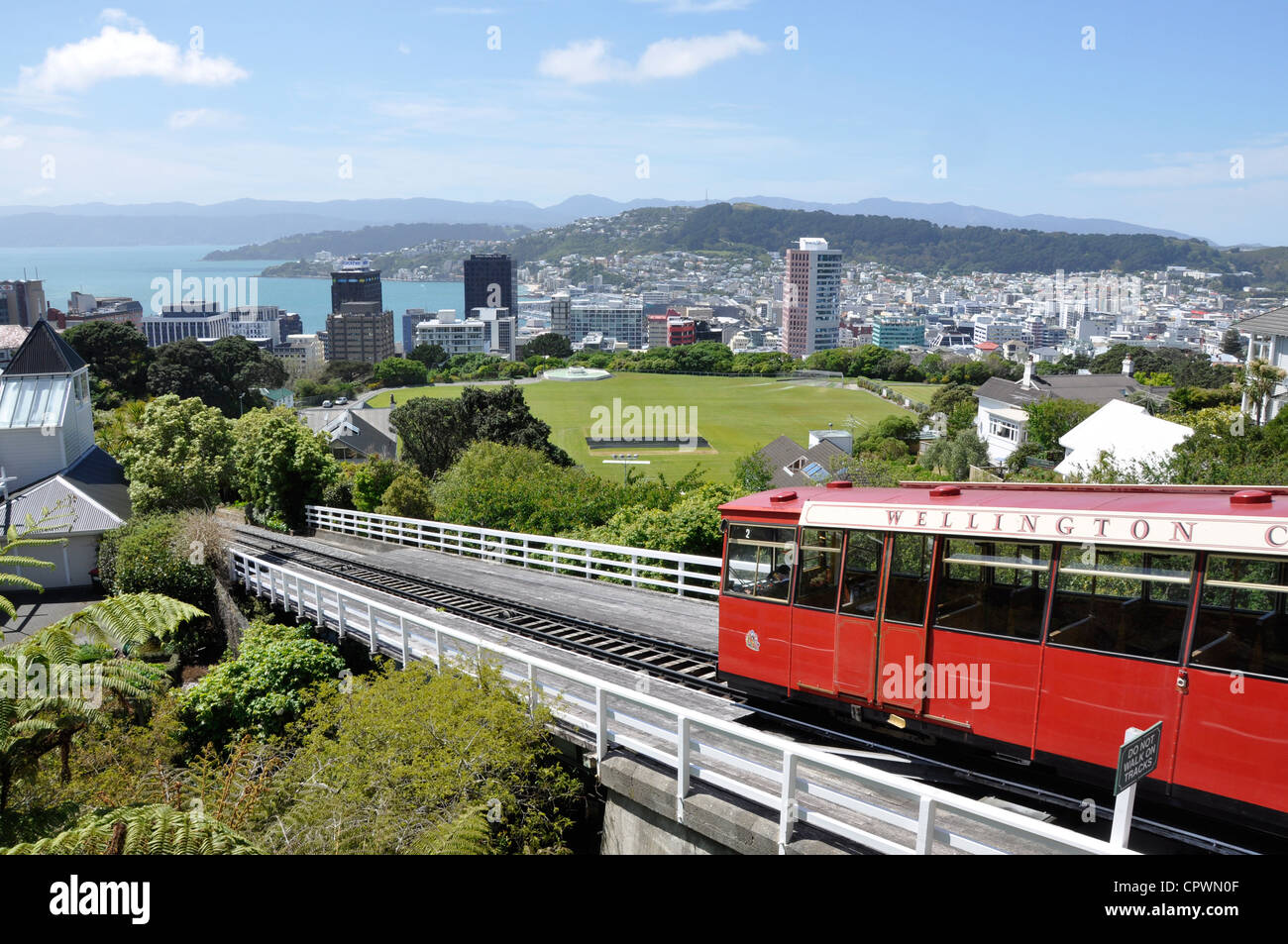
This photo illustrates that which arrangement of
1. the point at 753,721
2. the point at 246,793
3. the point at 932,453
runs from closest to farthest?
the point at 246,793, the point at 753,721, the point at 932,453

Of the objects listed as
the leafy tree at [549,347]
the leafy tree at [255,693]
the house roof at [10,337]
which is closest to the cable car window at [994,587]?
the leafy tree at [255,693]

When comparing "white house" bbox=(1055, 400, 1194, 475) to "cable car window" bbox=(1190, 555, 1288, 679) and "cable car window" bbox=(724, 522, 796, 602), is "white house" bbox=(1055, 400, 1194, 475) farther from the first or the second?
"cable car window" bbox=(1190, 555, 1288, 679)

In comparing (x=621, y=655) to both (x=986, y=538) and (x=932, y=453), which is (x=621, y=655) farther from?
(x=932, y=453)

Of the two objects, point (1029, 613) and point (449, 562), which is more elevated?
point (1029, 613)

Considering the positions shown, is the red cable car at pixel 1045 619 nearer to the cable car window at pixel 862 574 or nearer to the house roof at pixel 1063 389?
the cable car window at pixel 862 574
